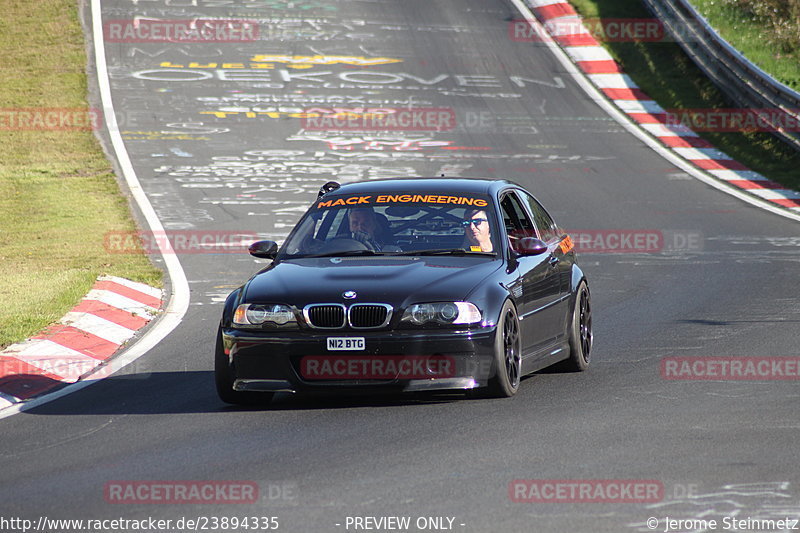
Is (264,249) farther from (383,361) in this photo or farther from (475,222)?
(383,361)

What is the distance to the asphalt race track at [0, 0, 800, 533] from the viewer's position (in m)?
6.00

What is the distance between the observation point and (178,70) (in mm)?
29891

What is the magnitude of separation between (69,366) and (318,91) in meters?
19.1

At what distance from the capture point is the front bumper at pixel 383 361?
7949mm

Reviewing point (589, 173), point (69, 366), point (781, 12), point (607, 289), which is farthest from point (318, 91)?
point (69, 366)

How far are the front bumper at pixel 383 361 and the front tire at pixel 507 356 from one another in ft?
0.19

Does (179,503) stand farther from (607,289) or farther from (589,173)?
(589,173)

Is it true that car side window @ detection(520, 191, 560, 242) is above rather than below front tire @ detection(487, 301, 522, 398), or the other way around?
above
